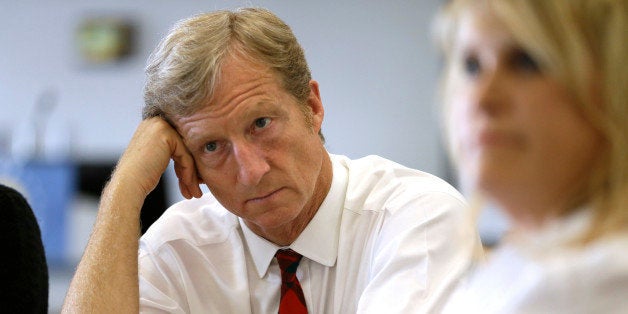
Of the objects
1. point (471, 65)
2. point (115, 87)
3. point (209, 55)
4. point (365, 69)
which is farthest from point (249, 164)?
point (115, 87)

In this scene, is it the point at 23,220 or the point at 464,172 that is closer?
the point at 464,172

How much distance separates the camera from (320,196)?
1.72m

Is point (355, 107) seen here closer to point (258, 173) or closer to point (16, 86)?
point (16, 86)

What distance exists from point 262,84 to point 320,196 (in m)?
0.28

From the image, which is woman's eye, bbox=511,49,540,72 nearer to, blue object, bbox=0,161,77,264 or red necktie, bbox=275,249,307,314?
red necktie, bbox=275,249,307,314

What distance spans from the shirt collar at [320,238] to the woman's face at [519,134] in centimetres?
110

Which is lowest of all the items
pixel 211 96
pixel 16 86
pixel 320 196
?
pixel 16 86

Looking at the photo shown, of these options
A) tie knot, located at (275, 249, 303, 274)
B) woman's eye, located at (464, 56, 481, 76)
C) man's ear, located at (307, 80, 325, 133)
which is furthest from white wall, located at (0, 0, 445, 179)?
woman's eye, located at (464, 56, 481, 76)

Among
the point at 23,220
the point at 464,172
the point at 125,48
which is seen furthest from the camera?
the point at 125,48

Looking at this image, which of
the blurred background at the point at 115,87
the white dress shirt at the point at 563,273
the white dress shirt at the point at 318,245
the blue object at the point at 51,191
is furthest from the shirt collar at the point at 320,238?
the blue object at the point at 51,191

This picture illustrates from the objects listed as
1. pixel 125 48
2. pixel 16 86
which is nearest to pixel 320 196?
pixel 125 48

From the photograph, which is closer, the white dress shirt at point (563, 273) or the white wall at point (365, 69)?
the white dress shirt at point (563, 273)

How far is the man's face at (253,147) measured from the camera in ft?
5.01

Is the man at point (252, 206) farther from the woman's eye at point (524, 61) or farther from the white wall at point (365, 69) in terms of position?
the white wall at point (365, 69)
